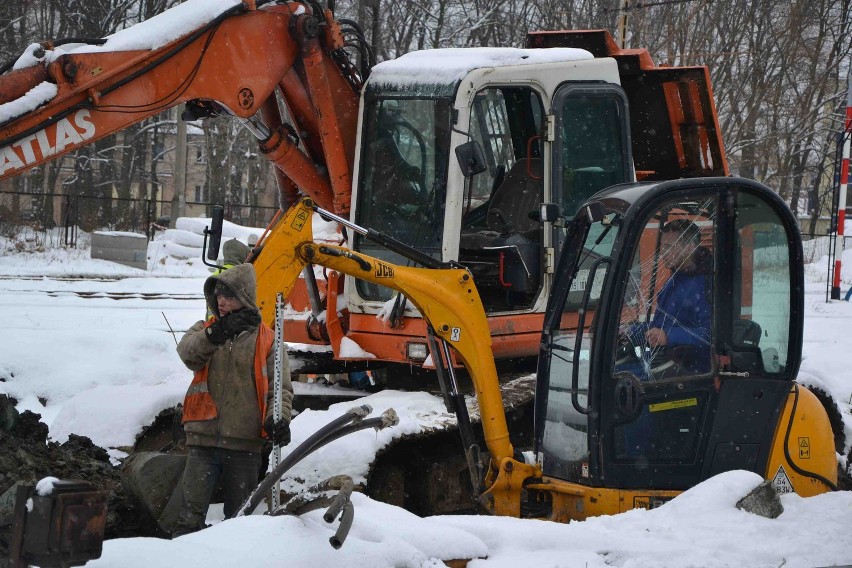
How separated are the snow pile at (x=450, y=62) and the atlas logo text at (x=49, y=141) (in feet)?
7.06

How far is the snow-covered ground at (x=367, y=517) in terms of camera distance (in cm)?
373

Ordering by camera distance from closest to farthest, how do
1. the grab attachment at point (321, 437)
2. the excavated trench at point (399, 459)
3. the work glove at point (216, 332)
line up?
the grab attachment at point (321, 437), the work glove at point (216, 332), the excavated trench at point (399, 459)

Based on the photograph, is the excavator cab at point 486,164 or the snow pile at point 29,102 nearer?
the snow pile at point 29,102

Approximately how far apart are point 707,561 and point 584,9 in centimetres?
2766

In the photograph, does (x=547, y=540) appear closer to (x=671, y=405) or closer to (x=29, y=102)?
(x=671, y=405)

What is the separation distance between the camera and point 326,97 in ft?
26.1

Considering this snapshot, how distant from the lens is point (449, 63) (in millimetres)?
7527

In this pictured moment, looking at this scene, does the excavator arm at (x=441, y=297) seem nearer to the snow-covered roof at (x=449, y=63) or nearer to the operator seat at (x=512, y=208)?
the operator seat at (x=512, y=208)

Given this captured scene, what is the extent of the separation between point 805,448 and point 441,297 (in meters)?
2.25

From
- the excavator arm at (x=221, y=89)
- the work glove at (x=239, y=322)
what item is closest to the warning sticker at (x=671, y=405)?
the work glove at (x=239, y=322)

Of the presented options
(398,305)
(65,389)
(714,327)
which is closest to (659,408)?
(714,327)

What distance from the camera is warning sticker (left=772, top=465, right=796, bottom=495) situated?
588 cm

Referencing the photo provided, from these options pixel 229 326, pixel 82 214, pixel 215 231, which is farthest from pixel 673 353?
pixel 82 214

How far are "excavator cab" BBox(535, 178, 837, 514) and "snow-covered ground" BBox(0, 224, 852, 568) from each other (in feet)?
2.25
